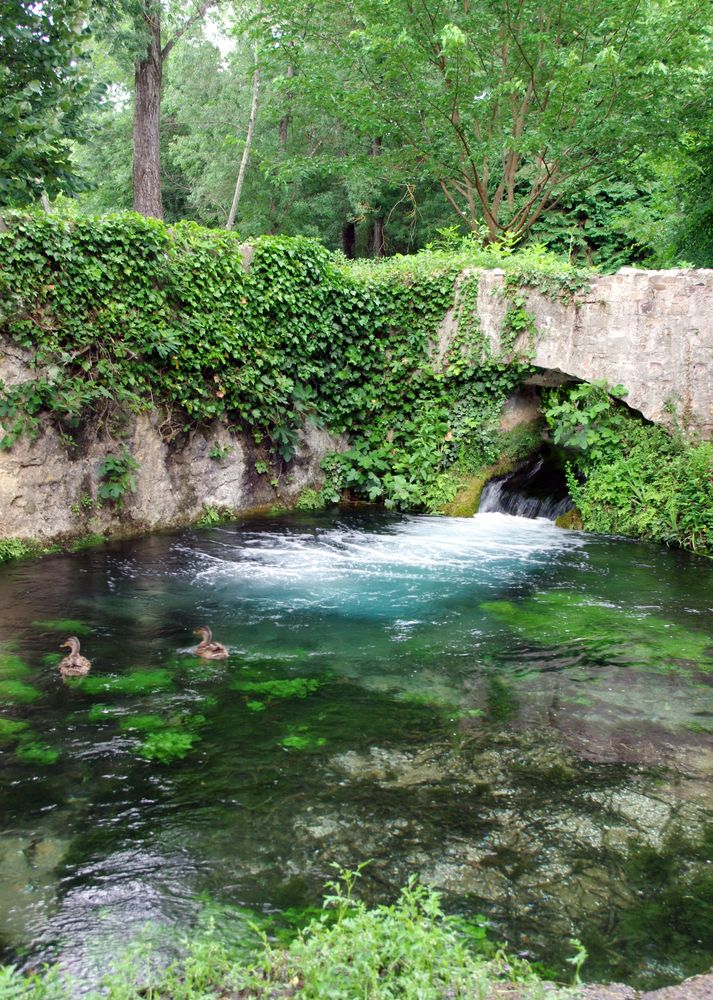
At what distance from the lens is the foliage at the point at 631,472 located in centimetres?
1088

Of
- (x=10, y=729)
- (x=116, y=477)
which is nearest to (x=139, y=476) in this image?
(x=116, y=477)

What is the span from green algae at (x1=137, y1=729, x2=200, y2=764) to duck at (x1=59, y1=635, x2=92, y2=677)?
116 centimetres

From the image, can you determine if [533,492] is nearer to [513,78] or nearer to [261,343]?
[261,343]

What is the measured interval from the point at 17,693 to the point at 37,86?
548cm

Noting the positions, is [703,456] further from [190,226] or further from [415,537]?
[190,226]

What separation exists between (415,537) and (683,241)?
329 inches

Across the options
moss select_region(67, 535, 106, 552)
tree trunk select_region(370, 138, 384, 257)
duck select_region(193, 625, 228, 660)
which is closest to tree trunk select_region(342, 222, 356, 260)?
tree trunk select_region(370, 138, 384, 257)

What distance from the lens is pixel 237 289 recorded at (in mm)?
11305

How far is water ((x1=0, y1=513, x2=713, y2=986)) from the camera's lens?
3412 millimetres

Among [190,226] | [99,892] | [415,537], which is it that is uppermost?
[190,226]

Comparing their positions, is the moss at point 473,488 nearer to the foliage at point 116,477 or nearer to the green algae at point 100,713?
the foliage at point 116,477

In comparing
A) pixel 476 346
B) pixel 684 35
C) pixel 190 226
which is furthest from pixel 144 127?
pixel 684 35

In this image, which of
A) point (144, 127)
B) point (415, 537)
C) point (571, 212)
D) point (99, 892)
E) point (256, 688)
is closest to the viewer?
point (99, 892)

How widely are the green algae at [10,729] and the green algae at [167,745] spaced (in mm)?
820
